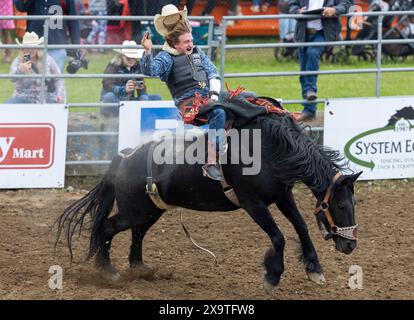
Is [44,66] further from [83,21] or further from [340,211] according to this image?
[340,211]

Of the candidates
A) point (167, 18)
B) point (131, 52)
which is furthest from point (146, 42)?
point (131, 52)

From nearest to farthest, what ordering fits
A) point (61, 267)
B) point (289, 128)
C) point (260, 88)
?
point (289, 128) < point (61, 267) < point (260, 88)

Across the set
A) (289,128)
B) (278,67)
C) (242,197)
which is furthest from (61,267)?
(278,67)

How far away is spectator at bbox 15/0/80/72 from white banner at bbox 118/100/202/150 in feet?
3.58

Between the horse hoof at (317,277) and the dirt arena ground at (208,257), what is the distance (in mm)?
58

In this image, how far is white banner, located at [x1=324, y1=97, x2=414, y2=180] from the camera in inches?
396

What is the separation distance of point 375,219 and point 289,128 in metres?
2.65

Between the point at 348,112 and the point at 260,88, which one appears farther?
the point at 260,88

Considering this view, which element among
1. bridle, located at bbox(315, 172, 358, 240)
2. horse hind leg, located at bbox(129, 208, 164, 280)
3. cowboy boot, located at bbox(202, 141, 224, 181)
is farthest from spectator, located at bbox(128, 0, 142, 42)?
bridle, located at bbox(315, 172, 358, 240)

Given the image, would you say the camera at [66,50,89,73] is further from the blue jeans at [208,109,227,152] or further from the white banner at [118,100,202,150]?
the blue jeans at [208,109,227,152]

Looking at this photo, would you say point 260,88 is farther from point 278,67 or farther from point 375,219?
point 375,219

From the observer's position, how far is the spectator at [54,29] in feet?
33.5

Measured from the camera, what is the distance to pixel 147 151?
22.6 ft

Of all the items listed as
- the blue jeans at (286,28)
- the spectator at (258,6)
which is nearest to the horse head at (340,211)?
the blue jeans at (286,28)
